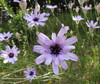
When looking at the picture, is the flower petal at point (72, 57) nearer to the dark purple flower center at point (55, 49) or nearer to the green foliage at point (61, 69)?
the dark purple flower center at point (55, 49)

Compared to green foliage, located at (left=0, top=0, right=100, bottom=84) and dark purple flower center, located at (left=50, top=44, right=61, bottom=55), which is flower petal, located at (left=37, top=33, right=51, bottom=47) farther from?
green foliage, located at (left=0, top=0, right=100, bottom=84)

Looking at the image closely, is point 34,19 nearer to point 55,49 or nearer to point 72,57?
point 55,49

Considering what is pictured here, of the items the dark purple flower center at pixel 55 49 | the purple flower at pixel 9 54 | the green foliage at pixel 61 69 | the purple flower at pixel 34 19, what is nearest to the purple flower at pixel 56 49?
the dark purple flower center at pixel 55 49

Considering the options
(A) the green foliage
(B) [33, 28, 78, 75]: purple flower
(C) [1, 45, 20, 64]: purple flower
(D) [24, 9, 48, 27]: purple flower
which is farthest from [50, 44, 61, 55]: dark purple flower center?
(C) [1, 45, 20, 64]: purple flower

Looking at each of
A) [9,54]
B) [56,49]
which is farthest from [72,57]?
[9,54]

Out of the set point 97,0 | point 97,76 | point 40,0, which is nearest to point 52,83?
point 97,76

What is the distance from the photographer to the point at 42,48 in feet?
2.65

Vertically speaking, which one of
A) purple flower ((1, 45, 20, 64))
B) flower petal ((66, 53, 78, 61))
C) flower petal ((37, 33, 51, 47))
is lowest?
purple flower ((1, 45, 20, 64))

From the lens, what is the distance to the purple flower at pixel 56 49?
0.78 meters

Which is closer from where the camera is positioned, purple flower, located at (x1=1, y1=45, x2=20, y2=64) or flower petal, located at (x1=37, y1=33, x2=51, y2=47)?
flower petal, located at (x1=37, y1=33, x2=51, y2=47)

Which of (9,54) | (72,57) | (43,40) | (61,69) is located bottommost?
(9,54)

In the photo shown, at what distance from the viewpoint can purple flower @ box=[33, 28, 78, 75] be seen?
2.55ft

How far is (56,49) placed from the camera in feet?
2.84

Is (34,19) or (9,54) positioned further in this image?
(9,54)
